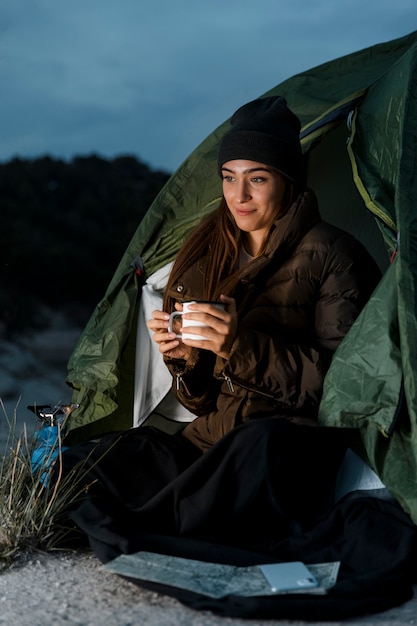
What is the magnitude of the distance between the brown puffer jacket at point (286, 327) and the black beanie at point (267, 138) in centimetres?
12

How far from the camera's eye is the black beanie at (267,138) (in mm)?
2893

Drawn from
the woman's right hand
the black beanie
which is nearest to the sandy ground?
the woman's right hand

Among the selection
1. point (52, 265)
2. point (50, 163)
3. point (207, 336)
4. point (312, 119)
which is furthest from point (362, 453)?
point (50, 163)

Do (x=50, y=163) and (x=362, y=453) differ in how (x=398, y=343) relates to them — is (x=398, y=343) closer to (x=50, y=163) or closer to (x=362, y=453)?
(x=362, y=453)

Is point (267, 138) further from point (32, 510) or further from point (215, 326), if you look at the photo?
point (32, 510)

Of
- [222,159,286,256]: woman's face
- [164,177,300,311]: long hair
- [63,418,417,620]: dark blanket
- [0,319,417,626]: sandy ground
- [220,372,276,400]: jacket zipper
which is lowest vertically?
[0,319,417,626]: sandy ground

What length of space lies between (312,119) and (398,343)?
1075mm

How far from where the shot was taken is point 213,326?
2592 mm

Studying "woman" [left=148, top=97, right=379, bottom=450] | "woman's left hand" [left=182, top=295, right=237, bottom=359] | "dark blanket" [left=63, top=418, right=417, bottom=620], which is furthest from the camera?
"woman" [left=148, top=97, right=379, bottom=450]

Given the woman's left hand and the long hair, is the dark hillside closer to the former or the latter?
the long hair

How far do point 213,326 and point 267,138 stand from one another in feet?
2.16

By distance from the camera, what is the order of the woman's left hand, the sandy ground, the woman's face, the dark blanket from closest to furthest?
the sandy ground
the dark blanket
the woman's left hand
the woman's face

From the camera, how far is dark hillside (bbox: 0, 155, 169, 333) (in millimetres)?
12031

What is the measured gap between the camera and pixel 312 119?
3385mm
